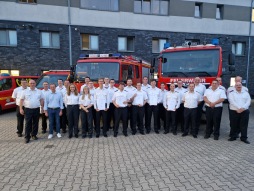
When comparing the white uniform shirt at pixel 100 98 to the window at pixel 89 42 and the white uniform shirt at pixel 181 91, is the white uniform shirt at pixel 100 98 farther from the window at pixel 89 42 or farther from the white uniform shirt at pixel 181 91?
the window at pixel 89 42

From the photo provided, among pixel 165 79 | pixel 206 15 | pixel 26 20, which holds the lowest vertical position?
pixel 165 79

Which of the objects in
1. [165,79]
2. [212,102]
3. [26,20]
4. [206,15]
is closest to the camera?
[212,102]

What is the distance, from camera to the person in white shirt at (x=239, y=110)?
19.2 ft

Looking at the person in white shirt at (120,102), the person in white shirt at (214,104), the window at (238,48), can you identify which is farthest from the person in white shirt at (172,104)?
the window at (238,48)

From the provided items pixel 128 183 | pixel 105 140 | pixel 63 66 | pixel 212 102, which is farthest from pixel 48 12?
pixel 128 183

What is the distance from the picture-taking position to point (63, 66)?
15188mm

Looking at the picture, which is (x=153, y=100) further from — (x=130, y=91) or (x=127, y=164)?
(x=127, y=164)

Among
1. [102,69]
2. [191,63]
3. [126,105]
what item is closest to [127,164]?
[126,105]

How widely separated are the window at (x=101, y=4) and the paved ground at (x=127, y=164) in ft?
39.4

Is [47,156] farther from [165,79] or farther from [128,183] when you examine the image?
[165,79]

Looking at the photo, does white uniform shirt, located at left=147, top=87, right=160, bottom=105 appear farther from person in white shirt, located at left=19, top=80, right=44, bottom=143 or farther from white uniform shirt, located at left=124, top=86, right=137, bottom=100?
person in white shirt, located at left=19, top=80, right=44, bottom=143

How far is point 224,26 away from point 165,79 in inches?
552

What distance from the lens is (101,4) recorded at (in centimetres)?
1540

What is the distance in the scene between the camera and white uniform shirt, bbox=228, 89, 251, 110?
5832mm
